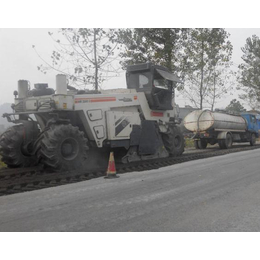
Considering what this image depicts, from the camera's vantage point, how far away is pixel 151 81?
35.7 ft

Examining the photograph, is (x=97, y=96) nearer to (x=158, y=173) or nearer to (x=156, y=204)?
(x=158, y=173)

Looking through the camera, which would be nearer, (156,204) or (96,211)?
(96,211)

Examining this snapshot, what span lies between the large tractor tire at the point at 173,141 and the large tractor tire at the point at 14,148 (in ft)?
15.7

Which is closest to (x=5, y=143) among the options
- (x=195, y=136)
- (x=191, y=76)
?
(x=195, y=136)

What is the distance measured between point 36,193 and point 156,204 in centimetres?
244

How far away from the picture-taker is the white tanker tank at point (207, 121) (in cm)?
1773

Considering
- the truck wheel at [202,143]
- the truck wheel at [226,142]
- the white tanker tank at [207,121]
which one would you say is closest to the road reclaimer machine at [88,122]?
the white tanker tank at [207,121]

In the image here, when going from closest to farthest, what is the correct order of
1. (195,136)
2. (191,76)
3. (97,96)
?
(97,96), (195,136), (191,76)

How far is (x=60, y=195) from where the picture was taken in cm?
618

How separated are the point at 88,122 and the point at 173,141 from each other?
12.9ft

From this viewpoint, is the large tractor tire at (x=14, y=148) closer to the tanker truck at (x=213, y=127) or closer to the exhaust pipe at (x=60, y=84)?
the exhaust pipe at (x=60, y=84)

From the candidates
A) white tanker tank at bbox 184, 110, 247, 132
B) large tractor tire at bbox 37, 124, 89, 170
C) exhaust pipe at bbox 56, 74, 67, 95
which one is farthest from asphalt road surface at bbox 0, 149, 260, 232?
white tanker tank at bbox 184, 110, 247, 132

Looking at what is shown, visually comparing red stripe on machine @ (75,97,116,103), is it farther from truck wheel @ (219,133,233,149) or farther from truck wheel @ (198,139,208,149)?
truck wheel @ (198,139,208,149)

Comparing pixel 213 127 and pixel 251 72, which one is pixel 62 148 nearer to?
pixel 213 127
